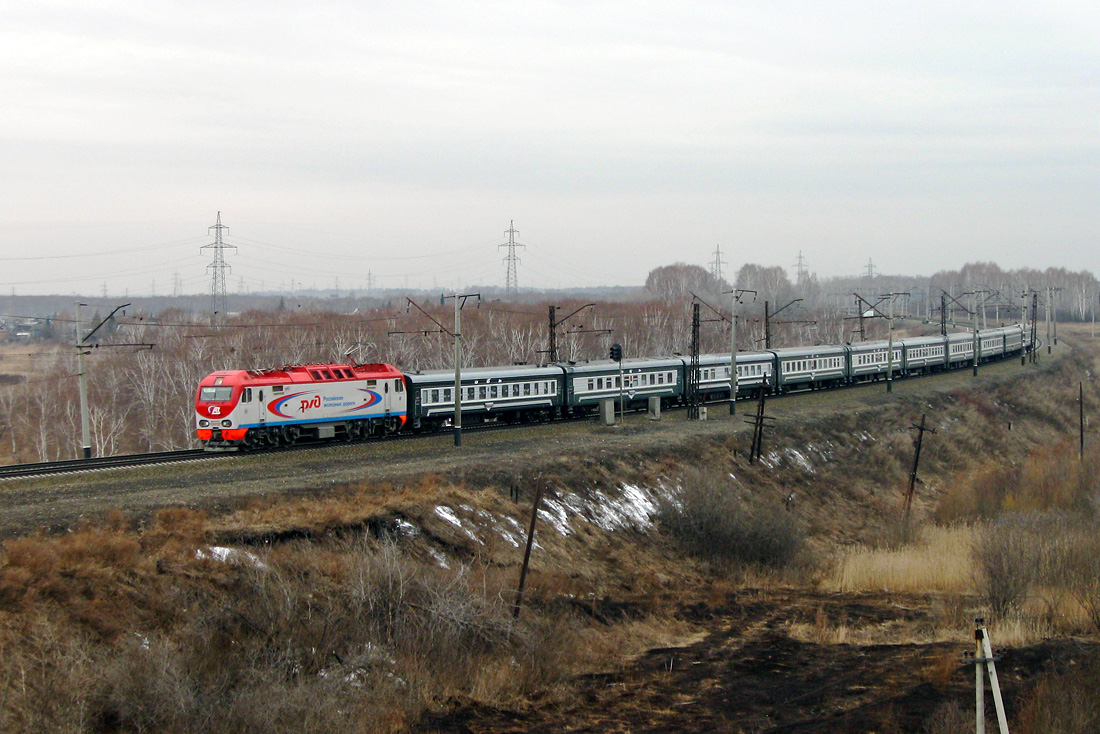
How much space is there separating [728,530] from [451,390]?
14713 mm

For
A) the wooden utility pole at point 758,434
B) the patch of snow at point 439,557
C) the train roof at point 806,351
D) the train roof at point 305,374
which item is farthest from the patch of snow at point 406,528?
the train roof at point 806,351

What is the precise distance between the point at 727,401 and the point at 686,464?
62.2 feet

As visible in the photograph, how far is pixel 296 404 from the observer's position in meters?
32.2

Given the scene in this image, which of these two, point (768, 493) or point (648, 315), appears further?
point (648, 315)

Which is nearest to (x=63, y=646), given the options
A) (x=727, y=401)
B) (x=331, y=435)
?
(x=331, y=435)

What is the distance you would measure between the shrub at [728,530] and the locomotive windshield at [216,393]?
1497 centimetres

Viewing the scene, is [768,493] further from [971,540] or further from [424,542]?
[424,542]

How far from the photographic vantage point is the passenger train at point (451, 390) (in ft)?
102

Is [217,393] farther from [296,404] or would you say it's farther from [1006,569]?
[1006,569]

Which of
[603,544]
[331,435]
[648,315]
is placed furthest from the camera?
[648,315]

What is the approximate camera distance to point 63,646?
A: 568 inches

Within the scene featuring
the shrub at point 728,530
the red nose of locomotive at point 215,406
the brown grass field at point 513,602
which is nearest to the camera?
the brown grass field at point 513,602

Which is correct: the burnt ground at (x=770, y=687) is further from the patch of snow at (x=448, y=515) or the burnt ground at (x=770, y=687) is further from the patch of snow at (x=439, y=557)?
the patch of snow at (x=448, y=515)

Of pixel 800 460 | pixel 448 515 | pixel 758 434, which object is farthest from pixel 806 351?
pixel 448 515
